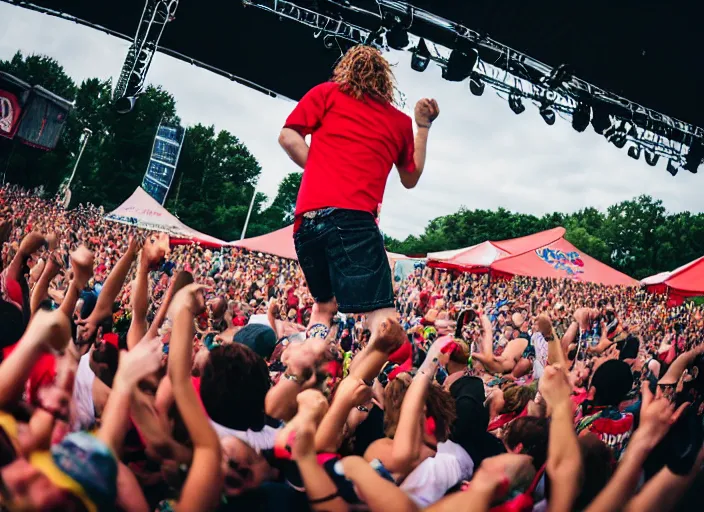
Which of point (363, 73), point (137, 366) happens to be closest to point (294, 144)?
point (363, 73)

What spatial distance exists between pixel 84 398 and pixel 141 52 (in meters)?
5.74

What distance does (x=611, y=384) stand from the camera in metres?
2.46

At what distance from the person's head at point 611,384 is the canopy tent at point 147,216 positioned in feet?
27.6

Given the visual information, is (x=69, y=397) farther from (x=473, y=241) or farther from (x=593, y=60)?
(x=473, y=241)

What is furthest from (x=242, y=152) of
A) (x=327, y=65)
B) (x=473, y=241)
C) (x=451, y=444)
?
(x=473, y=241)

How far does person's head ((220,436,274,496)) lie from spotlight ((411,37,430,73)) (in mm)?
7460

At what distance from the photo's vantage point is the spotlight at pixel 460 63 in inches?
315

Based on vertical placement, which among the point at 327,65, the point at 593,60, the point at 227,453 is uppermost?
the point at 593,60

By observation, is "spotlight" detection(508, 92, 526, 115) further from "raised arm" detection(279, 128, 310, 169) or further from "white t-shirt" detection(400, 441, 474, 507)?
"white t-shirt" detection(400, 441, 474, 507)

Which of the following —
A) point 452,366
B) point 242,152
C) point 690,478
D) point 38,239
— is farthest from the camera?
point 242,152

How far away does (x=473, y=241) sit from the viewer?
35594 millimetres

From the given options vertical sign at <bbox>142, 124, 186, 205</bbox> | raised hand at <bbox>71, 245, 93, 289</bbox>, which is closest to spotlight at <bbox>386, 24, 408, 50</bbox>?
vertical sign at <bbox>142, 124, 186, 205</bbox>

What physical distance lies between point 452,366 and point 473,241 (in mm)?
33501

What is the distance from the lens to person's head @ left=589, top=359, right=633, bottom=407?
245 cm
